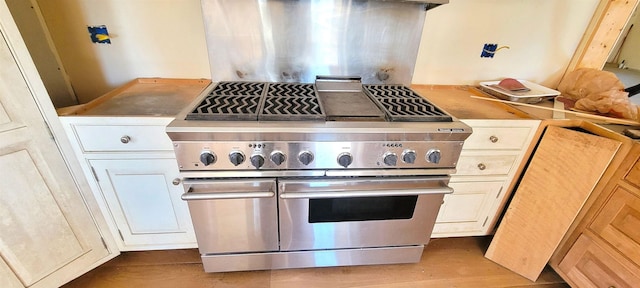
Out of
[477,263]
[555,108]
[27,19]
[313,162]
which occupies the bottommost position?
[477,263]

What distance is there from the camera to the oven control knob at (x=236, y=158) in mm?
931

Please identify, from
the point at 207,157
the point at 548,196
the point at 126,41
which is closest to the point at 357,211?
the point at 207,157

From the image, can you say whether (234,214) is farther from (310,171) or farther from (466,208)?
(466,208)

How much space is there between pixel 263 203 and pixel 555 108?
1570mm

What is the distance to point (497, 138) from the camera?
1.25 metres

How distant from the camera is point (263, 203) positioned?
1.09 m

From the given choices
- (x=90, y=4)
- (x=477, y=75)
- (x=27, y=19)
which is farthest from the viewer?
(x=477, y=75)

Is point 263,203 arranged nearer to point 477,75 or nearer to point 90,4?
point 90,4

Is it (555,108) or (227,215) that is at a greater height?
(555,108)

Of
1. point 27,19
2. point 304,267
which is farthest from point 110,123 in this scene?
point 304,267

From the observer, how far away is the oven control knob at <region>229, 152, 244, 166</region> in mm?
931

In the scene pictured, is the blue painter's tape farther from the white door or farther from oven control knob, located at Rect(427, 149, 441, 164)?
oven control knob, located at Rect(427, 149, 441, 164)

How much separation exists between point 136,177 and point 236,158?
0.59 metres

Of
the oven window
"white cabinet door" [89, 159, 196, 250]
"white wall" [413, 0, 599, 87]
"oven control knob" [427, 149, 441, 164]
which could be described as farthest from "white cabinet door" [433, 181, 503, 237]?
"white cabinet door" [89, 159, 196, 250]
